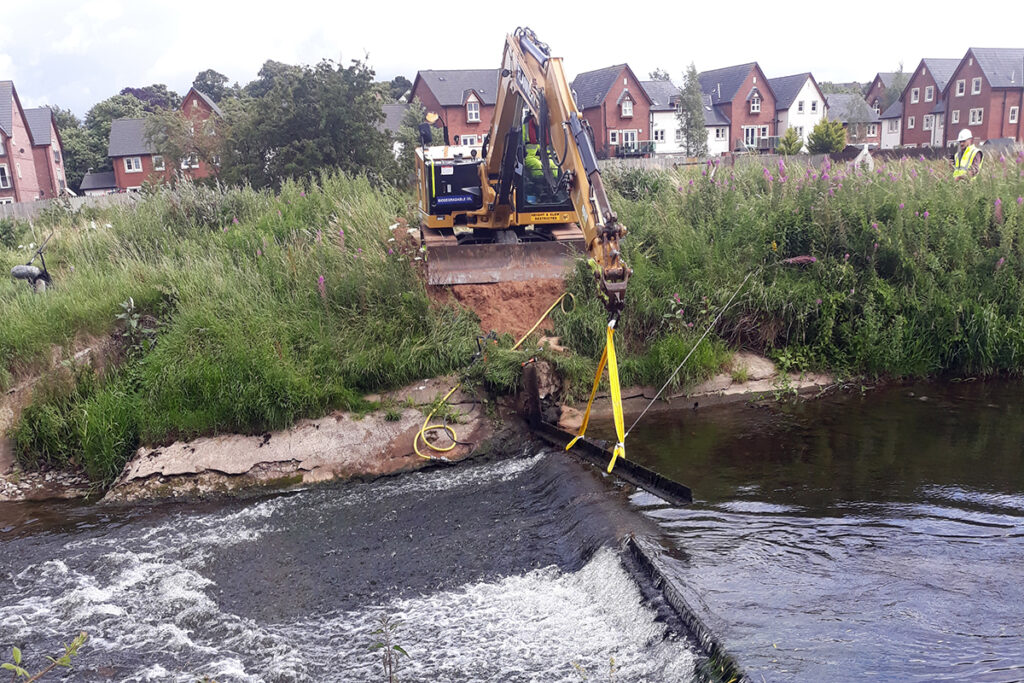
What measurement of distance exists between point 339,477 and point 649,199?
7.67 metres

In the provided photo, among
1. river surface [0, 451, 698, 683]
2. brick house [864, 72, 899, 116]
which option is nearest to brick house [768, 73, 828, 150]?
brick house [864, 72, 899, 116]

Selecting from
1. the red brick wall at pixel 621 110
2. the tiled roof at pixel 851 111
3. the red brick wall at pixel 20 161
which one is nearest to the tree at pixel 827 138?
the red brick wall at pixel 621 110

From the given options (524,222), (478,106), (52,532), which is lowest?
(52,532)

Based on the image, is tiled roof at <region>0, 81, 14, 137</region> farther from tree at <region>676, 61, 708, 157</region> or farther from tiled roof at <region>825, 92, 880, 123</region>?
tiled roof at <region>825, 92, 880, 123</region>

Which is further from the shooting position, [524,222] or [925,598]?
[524,222]

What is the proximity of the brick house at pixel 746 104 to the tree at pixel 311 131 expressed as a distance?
4219 centimetres

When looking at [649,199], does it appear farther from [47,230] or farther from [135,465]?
[47,230]

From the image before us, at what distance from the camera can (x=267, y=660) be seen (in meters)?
5.48

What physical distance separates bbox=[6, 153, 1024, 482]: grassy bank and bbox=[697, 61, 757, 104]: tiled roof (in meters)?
49.5

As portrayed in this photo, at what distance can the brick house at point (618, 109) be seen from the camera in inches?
2103

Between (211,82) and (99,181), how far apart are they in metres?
33.8

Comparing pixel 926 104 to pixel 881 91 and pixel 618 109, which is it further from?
pixel 618 109

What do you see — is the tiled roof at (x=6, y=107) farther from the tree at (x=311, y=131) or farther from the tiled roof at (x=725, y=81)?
the tiled roof at (x=725, y=81)

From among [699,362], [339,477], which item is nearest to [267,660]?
[339,477]
